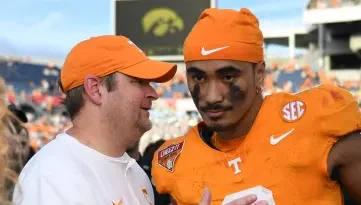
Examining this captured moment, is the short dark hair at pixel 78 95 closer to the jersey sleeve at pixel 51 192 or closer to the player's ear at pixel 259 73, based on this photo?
the jersey sleeve at pixel 51 192

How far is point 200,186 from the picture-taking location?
2.00 meters

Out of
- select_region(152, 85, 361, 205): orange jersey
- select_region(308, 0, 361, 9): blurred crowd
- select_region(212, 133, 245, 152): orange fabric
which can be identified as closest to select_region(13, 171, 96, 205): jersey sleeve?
select_region(152, 85, 361, 205): orange jersey

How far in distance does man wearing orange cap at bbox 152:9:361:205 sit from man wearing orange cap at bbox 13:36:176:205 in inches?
7.0

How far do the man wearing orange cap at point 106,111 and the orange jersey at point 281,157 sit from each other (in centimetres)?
20

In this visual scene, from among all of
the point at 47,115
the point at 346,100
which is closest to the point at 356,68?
the point at 47,115

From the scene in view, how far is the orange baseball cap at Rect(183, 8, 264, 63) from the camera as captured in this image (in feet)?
6.45

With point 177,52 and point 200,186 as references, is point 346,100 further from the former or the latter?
point 177,52

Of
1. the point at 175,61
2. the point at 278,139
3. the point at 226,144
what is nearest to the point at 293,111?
the point at 278,139

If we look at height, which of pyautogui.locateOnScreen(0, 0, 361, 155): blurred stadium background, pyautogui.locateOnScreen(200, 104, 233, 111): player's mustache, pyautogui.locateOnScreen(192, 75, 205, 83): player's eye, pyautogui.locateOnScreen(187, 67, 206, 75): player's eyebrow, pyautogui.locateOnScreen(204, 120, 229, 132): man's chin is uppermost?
pyautogui.locateOnScreen(187, 67, 206, 75): player's eyebrow

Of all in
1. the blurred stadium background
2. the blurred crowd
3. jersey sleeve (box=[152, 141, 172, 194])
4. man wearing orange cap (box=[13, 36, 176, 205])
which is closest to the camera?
man wearing orange cap (box=[13, 36, 176, 205])

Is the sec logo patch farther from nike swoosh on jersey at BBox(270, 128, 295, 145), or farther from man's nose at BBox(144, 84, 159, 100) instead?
man's nose at BBox(144, 84, 159, 100)

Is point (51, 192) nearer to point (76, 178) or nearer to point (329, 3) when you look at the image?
point (76, 178)

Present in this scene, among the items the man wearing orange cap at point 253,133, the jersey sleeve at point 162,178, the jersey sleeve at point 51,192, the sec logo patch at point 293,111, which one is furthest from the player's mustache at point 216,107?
the jersey sleeve at point 51,192

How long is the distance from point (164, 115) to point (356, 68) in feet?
67.3
